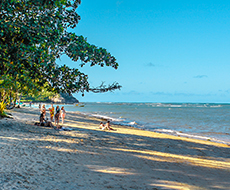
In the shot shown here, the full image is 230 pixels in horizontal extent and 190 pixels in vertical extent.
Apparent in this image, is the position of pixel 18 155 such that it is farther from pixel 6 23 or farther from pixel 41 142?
pixel 6 23

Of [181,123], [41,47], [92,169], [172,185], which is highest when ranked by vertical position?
[41,47]

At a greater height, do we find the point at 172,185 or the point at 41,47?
the point at 41,47

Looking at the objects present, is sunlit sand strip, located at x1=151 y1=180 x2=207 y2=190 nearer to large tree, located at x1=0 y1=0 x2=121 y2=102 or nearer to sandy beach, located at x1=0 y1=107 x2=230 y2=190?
sandy beach, located at x1=0 y1=107 x2=230 y2=190

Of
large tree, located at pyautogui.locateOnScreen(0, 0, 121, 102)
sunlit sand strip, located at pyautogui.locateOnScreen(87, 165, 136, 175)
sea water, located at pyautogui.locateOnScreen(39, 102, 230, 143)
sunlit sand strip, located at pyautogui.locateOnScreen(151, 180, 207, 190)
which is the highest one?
large tree, located at pyautogui.locateOnScreen(0, 0, 121, 102)

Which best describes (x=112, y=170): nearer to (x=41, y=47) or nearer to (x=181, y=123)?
(x=41, y=47)

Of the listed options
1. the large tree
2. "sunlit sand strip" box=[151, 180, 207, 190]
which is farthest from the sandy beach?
the large tree

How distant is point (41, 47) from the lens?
25.1 ft

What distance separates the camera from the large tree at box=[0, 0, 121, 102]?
25.3ft

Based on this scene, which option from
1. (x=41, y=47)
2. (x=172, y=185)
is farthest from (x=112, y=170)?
(x=41, y=47)

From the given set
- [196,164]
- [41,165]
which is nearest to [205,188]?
[196,164]

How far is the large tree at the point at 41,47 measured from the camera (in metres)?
7.70

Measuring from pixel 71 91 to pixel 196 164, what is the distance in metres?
6.78

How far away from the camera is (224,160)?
11633 millimetres

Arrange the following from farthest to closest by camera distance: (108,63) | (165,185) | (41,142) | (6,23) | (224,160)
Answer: (224,160) < (41,142) < (108,63) < (6,23) < (165,185)
